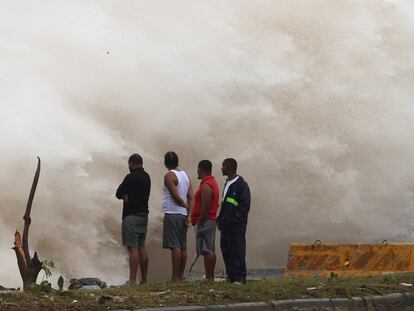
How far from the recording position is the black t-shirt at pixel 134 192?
37.7ft

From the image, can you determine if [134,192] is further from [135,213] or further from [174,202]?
[174,202]

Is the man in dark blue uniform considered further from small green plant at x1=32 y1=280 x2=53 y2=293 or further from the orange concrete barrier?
the orange concrete barrier

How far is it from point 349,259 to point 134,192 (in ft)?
14.5

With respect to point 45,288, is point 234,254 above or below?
above

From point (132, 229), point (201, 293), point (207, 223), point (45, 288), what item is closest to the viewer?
point (45, 288)

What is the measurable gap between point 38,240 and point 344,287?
5.04 m

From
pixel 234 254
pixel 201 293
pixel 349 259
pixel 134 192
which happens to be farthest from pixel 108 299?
pixel 349 259

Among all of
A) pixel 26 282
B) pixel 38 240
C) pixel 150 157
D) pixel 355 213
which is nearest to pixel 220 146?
pixel 150 157

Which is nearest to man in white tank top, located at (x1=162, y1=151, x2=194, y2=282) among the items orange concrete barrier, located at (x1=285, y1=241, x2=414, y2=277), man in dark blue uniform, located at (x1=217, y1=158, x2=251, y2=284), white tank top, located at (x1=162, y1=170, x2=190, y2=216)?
white tank top, located at (x1=162, y1=170, x2=190, y2=216)

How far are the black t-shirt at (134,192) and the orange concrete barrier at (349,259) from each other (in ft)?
13.0

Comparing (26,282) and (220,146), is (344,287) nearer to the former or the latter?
(26,282)

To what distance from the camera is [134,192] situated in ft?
37.8

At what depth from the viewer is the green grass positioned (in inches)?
328

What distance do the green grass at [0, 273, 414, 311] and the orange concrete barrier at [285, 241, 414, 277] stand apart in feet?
8.27
